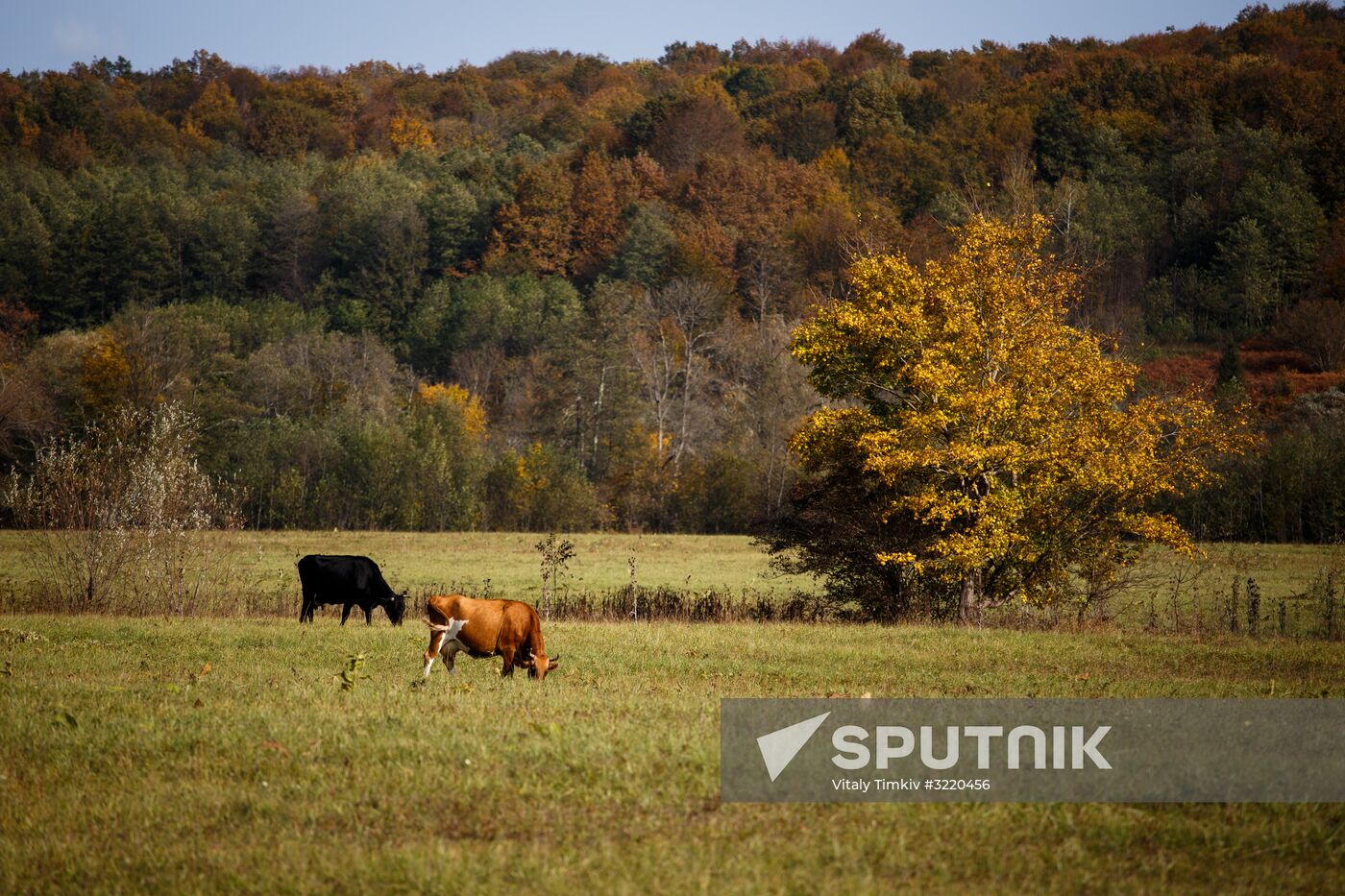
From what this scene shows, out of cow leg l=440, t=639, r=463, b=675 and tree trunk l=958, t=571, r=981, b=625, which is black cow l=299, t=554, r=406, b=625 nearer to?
cow leg l=440, t=639, r=463, b=675

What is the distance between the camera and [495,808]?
878 centimetres

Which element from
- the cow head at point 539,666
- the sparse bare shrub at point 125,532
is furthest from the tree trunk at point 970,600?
the sparse bare shrub at point 125,532

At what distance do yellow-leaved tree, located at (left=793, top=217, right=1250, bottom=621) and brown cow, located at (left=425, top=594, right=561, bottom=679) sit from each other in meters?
10.8

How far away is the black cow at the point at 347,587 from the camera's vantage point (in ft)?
73.6

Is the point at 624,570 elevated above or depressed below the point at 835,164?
below

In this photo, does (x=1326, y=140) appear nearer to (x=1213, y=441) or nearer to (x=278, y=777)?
(x=1213, y=441)

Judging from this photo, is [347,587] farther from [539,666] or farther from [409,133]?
[409,133]

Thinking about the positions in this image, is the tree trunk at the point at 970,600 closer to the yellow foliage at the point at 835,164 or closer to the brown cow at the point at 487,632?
the brown cow at the point at 487,632

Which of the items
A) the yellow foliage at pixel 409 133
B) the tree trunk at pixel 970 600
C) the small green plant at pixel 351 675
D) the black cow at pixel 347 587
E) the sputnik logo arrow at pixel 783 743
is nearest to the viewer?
the sputnik logo arrow at pixel 783 743

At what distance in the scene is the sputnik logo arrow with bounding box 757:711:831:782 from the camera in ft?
31.9

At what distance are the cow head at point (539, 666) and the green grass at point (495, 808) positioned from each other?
0.25m

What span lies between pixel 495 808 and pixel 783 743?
8.64 ft

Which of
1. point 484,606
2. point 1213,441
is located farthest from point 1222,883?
point 1213,441

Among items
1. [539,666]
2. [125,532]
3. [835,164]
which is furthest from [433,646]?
[835,164]
